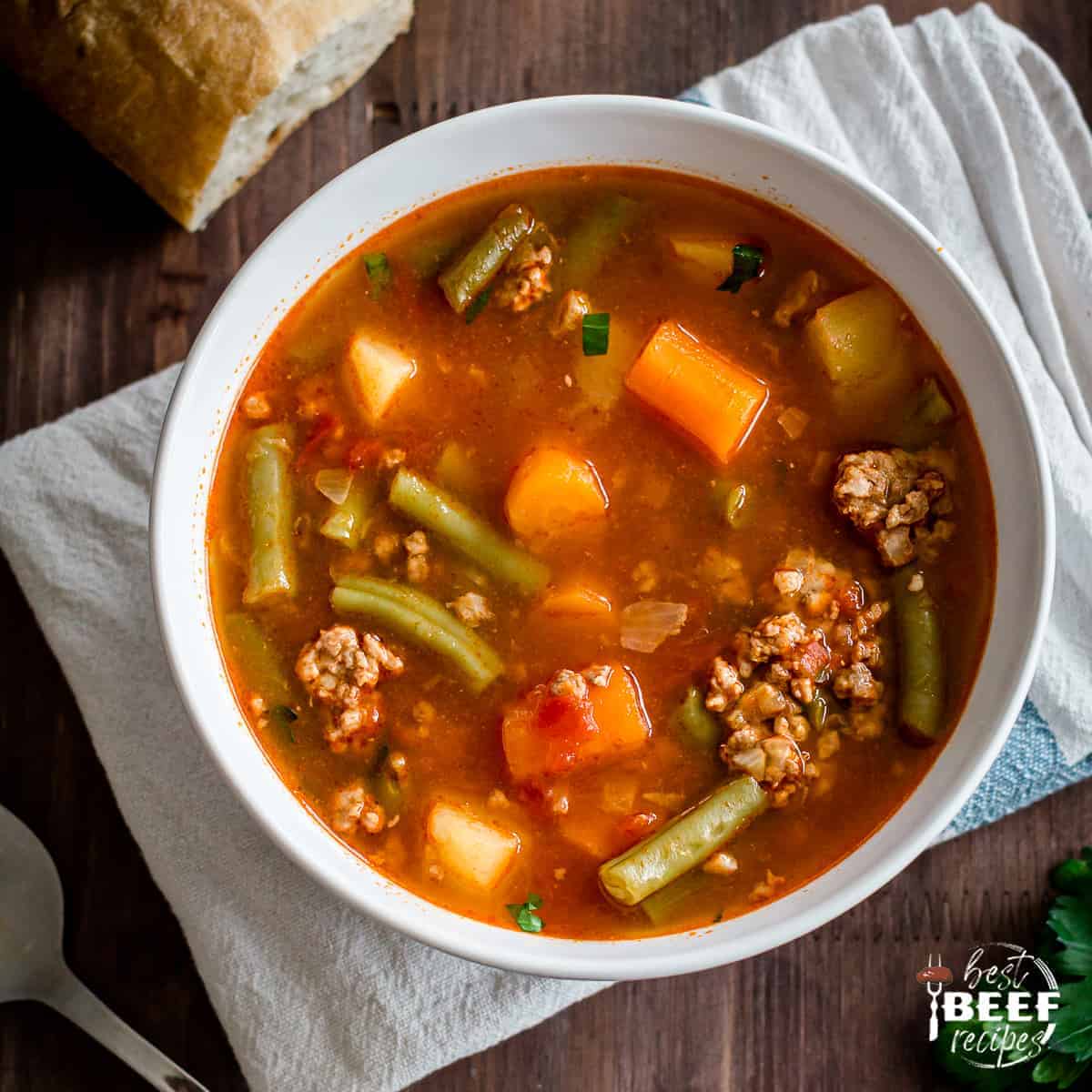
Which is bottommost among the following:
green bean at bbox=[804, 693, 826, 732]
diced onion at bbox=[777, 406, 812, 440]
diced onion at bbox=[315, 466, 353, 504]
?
green bean at bbox=[804, 693, 826, 732]

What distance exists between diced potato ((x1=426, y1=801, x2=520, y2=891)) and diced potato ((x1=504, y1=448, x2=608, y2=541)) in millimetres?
647

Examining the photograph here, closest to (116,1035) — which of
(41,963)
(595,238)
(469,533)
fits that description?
(41,963)

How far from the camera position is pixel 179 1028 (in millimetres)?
3420

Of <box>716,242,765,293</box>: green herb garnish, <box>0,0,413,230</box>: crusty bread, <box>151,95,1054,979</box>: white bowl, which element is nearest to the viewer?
<box>151,95,1054,979</box>: white bowl

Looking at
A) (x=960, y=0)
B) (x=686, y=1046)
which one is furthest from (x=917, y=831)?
(x=960, y=0)

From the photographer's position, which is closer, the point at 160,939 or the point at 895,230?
the point at 895,230

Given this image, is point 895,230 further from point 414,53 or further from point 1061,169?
point 414,53

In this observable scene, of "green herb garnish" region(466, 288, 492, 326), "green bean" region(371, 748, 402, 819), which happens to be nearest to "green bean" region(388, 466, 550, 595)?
"green herb garnish" region(466, 288, 492, 326)

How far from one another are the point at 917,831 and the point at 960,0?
2.44 meters

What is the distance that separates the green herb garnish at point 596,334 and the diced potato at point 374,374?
40cm

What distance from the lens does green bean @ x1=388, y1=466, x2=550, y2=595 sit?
282 centimetres

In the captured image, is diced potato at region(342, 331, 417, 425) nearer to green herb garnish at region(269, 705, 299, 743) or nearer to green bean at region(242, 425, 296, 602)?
green bean at region(242, 425, 296, 602)

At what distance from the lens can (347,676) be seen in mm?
2785

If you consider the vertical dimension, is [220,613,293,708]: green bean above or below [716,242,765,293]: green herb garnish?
below
